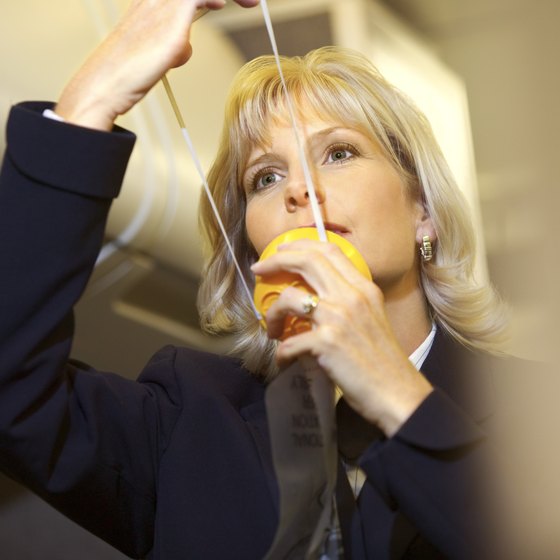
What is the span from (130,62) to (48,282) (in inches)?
9.0

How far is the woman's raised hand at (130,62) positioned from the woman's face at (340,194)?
24 cm

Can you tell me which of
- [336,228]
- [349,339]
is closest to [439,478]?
→ [349,339]

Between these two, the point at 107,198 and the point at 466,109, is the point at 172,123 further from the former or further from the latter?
the point at 107,198

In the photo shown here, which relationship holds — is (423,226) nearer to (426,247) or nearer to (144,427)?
(426,247)

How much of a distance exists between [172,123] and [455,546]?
1.08m

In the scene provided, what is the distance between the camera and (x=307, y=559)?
3.00ft

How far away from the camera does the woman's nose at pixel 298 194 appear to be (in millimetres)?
1137

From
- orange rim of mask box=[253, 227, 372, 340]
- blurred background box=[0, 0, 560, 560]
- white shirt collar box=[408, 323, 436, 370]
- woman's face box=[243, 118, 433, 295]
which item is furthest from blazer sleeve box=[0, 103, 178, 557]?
blurred background box=[0, 0, 560, 560]

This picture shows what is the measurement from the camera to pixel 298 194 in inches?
44.8

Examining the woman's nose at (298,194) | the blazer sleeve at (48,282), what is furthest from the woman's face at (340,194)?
the blazer sleeve at (48,282)

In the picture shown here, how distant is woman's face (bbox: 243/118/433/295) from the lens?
3.77ft

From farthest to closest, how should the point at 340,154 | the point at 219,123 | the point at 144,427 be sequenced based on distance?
the point at 219,123
the point at 340,154
the point at 144,427

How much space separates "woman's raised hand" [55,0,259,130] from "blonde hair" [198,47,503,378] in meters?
0.28

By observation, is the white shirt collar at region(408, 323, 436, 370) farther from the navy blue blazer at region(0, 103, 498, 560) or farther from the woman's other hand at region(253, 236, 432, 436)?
the woman's other hand at region(253, 236, 432, 436)
